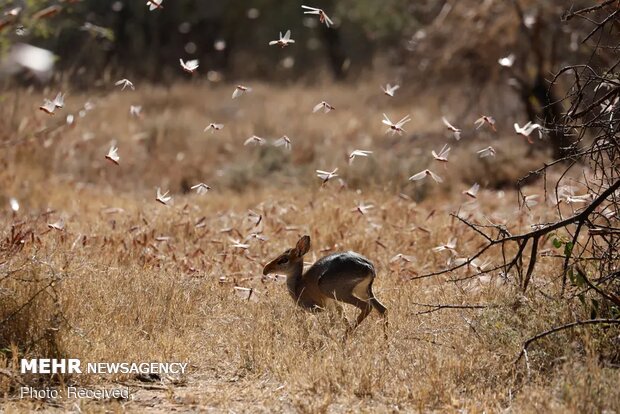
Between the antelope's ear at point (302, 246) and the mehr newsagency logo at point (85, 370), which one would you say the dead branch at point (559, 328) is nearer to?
the antelope's ear at point (302, 246)

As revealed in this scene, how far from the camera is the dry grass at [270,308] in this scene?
5.61 m

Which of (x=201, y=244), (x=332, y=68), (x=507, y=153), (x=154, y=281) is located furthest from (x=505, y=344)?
(x=332, y=68)

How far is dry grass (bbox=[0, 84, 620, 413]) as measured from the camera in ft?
18.4

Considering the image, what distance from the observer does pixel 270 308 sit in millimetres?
7102

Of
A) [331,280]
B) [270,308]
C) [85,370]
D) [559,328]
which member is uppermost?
[559,328]

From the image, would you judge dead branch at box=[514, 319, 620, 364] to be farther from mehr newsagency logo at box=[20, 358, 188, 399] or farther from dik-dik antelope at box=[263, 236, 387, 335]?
mehr newsagency logo at box=[20, 358, 188, 399]

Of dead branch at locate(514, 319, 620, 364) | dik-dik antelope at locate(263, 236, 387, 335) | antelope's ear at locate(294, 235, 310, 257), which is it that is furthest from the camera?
antelope's ear at locate(294, 235, 310, 257)

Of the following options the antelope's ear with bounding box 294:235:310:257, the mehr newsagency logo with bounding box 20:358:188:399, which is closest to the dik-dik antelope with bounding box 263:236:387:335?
the antelope's ear with bounding box 294:235:310:257

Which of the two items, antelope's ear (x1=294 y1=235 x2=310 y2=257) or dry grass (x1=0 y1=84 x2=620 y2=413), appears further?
antelope's ear (x1=294 y1=235 x2=310 y2=257)

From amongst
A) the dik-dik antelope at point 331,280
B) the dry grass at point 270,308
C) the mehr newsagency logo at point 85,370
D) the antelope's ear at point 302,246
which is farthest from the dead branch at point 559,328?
the mehr newsagency logo at point 85,370

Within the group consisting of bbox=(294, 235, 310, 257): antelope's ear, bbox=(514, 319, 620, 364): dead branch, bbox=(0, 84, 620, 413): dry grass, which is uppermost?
bbox=(514, 319, 620, 364): dead branch

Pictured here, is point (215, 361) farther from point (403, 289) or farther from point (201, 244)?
point (201, 244)

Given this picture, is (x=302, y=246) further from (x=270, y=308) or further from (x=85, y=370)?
(x=85, y=370)

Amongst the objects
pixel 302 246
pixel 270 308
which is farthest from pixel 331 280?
pixel 270 308
